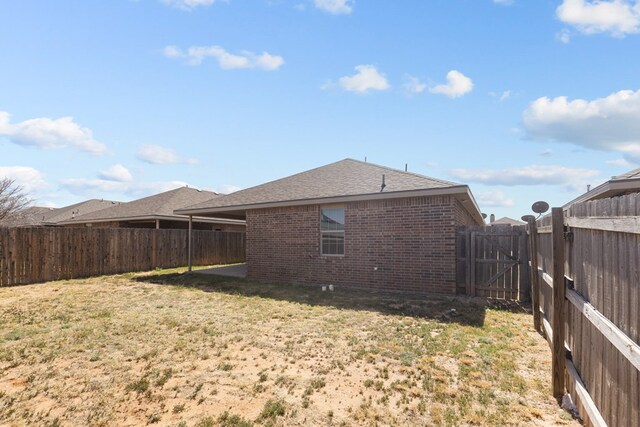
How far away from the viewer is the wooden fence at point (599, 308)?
1981 mm

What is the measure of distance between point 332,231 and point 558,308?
310 inches

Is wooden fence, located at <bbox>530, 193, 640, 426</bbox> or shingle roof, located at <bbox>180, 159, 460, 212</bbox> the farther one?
shingle roof, located at <bbox>180, 159, 460, 212</bbox>

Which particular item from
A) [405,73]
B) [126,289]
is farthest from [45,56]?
[405,73]

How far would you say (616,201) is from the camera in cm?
222

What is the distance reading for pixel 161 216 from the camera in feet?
58.6

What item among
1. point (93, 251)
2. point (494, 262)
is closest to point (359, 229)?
point (494, 262)

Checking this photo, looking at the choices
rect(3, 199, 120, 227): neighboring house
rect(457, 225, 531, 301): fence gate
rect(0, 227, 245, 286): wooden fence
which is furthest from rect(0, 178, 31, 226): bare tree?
rect(457, 225, 531, 301): fence gate

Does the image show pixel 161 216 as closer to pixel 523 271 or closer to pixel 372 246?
pixel 372 246

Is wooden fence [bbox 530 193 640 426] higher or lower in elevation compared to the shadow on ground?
higher

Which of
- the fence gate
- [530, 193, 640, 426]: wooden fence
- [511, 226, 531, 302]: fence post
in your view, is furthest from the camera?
the fence gate

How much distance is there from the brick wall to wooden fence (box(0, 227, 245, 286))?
20.8 feet

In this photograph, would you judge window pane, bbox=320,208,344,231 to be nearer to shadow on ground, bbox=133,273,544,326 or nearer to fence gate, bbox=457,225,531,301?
shadow on ground, bbox=133,273,544,326

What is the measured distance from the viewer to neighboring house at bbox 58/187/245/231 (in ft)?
61.1

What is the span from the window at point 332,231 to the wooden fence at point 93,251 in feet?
30.2
